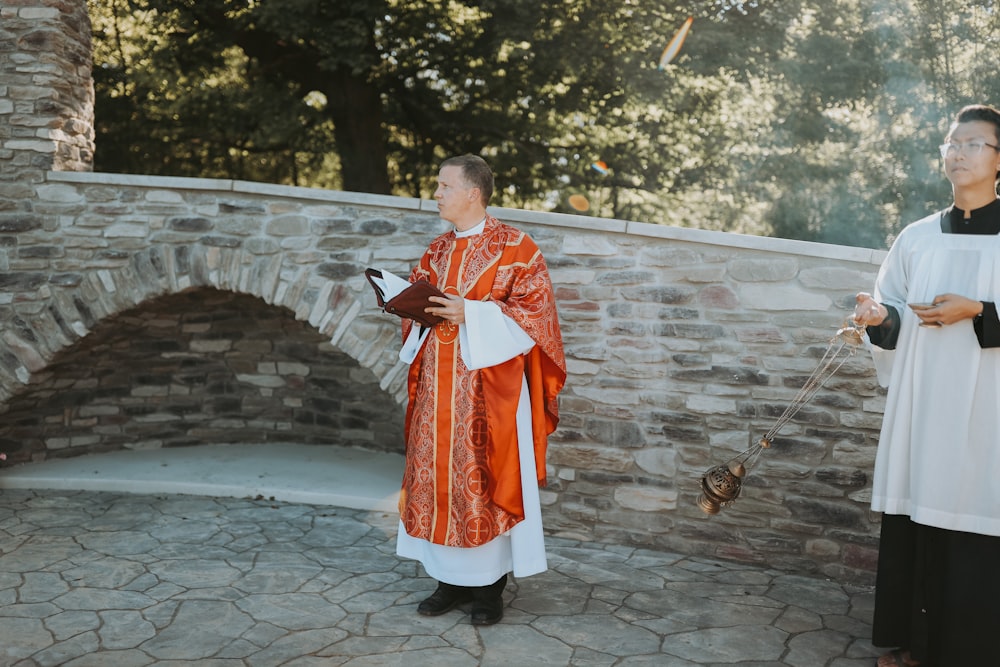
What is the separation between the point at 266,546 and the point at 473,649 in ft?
5.16

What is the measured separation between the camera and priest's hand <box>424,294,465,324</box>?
10.5 feet

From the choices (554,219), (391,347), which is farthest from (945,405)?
(391,347)

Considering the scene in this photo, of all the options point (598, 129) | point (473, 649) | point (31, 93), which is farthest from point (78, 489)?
point (598, 129)

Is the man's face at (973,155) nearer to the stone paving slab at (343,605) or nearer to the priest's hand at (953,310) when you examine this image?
the priest's hand at (953,310)

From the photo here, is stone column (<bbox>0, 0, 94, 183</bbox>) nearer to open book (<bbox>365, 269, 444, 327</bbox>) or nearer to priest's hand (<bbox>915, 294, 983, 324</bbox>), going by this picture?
open book (<bbox>365, 269, 444, 327</bbox>)

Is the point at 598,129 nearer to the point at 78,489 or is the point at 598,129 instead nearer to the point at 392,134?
the point at 392,134

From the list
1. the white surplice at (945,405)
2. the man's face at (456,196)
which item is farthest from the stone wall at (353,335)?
the man's face at (456,196)

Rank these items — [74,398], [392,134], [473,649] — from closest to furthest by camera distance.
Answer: [473,649], [74,398], [392,134]

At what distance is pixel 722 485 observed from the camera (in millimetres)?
3283

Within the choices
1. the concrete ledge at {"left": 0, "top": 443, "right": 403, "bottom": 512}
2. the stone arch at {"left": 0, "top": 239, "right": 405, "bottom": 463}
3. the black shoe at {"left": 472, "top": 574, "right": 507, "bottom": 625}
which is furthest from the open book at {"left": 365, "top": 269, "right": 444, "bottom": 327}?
the concrete ledge at {"left": 0, "top": 443, "right": 403, "bottom": 512}

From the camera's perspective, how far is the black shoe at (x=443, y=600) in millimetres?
3459

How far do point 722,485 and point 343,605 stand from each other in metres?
1.57

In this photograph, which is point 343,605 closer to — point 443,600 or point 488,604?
point 443,600

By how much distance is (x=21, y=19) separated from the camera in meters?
5.20
